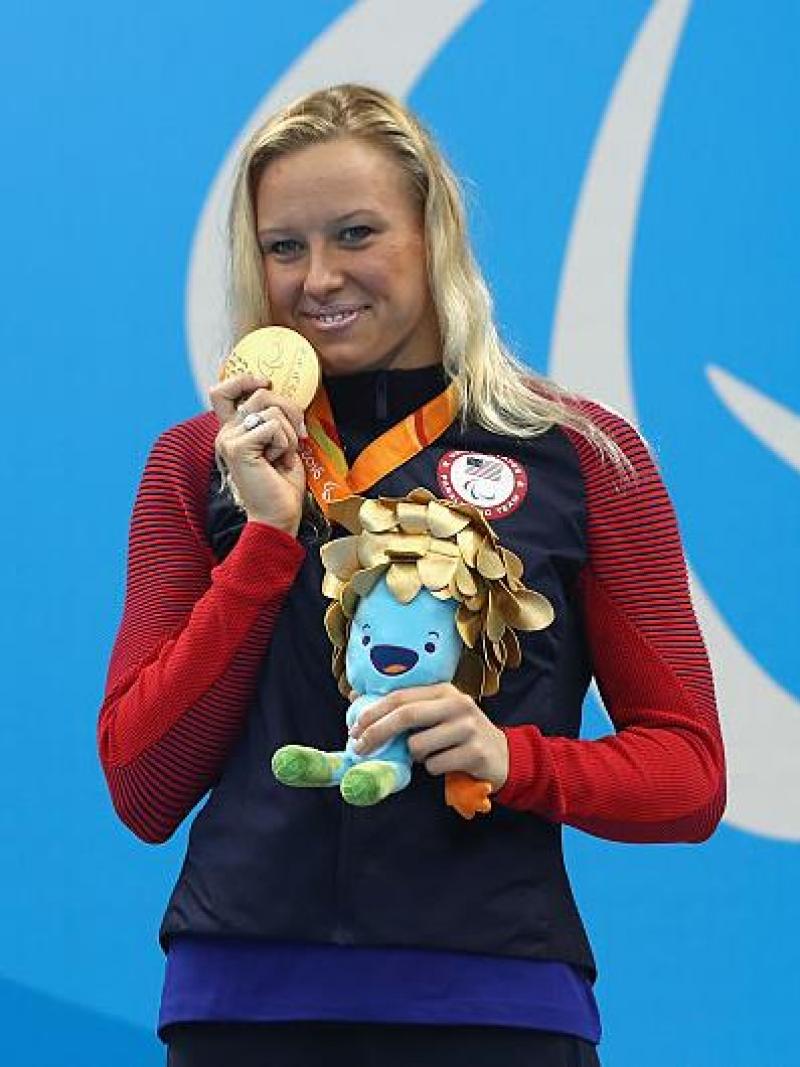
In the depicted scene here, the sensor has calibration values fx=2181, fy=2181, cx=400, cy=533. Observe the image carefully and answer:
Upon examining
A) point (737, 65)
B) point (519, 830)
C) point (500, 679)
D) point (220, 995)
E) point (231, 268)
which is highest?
point (737, 65)

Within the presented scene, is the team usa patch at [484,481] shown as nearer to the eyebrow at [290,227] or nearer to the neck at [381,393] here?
the neck at [381,393]

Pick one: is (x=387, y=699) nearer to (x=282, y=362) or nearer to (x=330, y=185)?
(x=282, y=362)

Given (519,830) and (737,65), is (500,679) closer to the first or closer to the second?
(519,830)

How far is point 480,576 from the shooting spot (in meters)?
1.67

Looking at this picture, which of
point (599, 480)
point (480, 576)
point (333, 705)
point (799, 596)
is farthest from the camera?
point (799, 596)

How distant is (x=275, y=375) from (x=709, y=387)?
1.25m

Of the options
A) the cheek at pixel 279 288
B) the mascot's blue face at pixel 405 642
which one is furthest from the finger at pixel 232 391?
the mascot's blue face at pixel 405 642

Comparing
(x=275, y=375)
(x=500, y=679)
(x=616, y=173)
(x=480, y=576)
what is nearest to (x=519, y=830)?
(x=500, y=679)

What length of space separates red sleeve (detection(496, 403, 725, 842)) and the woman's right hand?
0.86 ft

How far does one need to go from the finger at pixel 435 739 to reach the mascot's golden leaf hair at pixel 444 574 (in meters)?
0.07

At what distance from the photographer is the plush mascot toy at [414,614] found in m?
1.63

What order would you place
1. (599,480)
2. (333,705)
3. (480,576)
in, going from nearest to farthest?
(480,576)
(333,705)
(599,480)

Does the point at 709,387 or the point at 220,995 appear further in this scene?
the point at 709,387


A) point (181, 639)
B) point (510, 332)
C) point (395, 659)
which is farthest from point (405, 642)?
point (510, 332)
